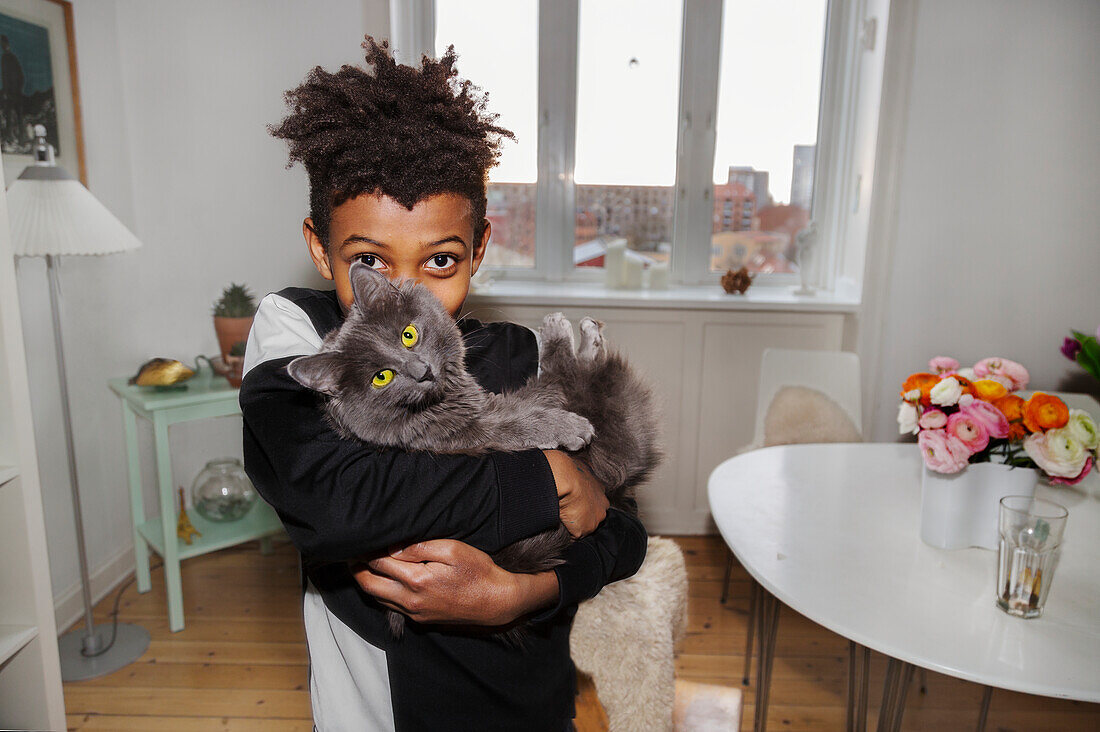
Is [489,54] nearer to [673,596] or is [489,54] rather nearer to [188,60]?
[188,60]

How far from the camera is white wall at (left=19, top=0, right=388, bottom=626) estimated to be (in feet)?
7.91

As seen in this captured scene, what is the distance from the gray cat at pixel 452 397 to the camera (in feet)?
2.40

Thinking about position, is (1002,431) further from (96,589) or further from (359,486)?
(96,589)

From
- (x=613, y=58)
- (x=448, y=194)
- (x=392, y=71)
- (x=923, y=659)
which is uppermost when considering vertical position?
(x=613, y=58)

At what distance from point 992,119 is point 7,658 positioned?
344 centimetres

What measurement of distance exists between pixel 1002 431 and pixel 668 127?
2.14m

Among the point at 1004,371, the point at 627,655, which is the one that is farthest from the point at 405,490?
the point at 1004,371

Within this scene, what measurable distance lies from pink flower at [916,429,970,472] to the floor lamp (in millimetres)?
2210

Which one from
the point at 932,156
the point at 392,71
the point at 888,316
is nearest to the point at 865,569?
the point at 392,71

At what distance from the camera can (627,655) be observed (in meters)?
1.01

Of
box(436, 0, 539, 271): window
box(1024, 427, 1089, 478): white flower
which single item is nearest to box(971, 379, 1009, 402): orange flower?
box(1024, 427, 1089, 478): white flower

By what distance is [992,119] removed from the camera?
105 inches

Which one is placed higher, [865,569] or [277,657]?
[865,569]

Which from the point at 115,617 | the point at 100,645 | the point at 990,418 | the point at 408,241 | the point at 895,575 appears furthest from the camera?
the point at 115,617
